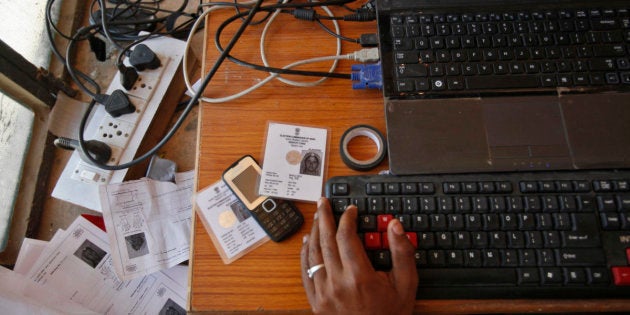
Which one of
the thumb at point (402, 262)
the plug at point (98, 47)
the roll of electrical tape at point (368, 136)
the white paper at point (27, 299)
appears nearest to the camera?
the thumb at point (402, 262)

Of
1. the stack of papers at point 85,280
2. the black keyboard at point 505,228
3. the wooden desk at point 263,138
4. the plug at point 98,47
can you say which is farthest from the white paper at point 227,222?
the plug at point 98,47

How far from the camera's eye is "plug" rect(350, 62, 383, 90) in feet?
1.88

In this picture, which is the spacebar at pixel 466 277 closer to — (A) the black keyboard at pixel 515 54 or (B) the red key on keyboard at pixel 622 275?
(B) the red key on keyboard at pixel 622 275

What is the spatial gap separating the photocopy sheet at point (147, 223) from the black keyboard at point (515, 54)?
45cm

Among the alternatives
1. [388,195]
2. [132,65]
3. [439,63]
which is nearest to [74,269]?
[132,65]

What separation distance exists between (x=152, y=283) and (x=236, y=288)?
0.32m

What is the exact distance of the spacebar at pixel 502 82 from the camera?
53 centimetres

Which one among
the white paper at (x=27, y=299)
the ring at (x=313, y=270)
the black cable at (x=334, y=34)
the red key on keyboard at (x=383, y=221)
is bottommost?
the white paper at (x=27, y=299)

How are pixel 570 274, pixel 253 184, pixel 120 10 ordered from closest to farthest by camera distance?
pixel 570 274 → pixel 253 184 → pixel 120 10

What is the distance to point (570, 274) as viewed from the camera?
1.45 feet

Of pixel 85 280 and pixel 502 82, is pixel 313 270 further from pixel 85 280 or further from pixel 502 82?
pixel 85 280

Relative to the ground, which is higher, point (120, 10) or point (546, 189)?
point (120, 10)

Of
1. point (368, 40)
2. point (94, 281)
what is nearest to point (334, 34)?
point (368, 40)

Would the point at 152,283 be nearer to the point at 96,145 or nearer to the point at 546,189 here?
the point at 96,145
